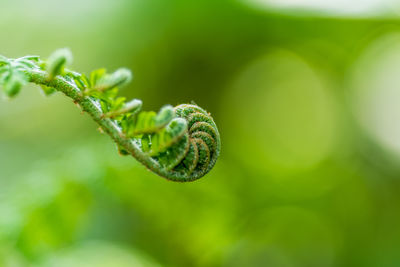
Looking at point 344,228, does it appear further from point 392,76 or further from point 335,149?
point 392,76

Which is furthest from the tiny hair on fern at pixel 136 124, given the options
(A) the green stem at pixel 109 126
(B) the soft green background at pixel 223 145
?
(B) the soft green background at pixel 223 145

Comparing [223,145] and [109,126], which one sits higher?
[223,145]

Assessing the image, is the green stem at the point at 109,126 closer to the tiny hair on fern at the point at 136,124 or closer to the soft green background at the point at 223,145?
the tiny hair on fern at the point at 136,124

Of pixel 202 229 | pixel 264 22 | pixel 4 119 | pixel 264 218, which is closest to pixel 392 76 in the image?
pixel 264 22

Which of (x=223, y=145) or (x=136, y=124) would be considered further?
(x=223, y=145)

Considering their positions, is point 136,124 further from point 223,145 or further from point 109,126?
point 223,145

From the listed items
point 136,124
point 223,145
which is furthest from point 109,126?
point 223,145
